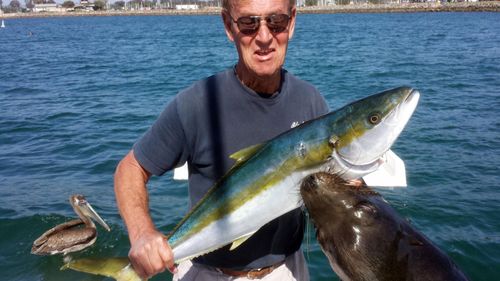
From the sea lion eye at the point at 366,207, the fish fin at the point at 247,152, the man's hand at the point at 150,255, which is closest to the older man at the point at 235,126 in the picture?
the man's hand at the point at 150,255

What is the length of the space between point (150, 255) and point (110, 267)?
0.32 metres

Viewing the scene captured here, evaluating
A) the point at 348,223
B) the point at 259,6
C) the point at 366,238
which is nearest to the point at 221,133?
the point at 259,6

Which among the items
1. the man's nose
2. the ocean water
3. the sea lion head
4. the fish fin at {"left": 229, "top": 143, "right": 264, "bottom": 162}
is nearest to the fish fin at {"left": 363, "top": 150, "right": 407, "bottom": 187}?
A: the ocean water

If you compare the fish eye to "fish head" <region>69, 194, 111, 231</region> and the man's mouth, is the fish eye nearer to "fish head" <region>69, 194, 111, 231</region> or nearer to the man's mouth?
the man's mouth

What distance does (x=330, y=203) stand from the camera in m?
2.62

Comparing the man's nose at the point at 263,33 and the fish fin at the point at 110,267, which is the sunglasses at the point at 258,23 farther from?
the fish fin at the point at 110,267

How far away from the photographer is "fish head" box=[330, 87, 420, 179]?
2.77 m

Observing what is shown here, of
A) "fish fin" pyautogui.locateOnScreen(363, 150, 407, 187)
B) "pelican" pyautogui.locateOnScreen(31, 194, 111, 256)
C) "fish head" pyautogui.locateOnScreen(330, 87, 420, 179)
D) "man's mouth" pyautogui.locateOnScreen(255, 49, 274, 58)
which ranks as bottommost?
"pelican" pyautogui.locateOnScreen(31, 194, 111, 256)

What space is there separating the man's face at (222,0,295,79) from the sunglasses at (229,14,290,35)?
0.06ft

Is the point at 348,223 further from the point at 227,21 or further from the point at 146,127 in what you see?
the point at 146,127

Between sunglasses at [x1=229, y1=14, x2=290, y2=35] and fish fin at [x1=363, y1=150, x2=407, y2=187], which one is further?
fish fin at [x1=363, y1=150, x2=407, y2=187]

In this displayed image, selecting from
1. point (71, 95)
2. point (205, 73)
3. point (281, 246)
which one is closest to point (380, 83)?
point (205, 73)

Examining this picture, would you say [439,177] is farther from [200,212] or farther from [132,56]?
[132,56]

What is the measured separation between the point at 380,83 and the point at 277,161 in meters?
23.1
